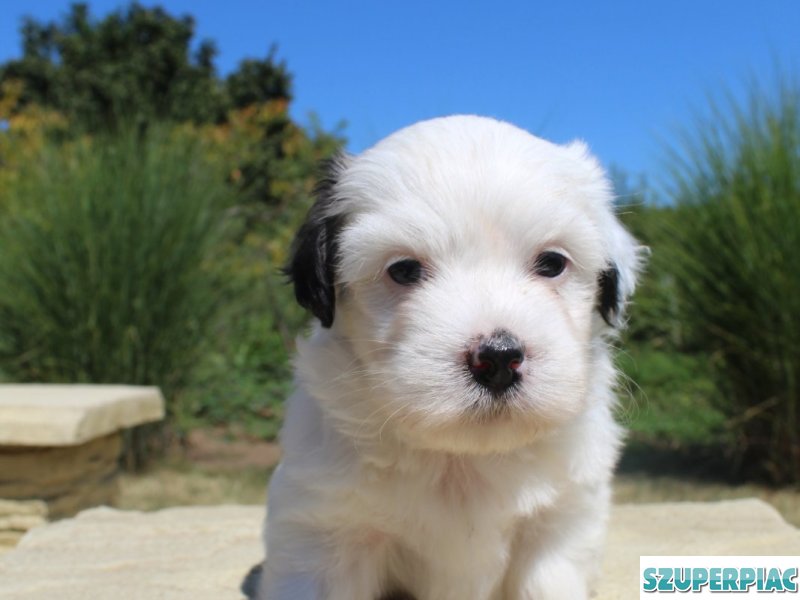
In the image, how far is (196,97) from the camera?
2264 cm

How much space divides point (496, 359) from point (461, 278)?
0.85 feet

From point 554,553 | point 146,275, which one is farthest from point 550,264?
point 146,275

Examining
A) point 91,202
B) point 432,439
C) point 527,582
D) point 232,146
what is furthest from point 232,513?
point 232,146

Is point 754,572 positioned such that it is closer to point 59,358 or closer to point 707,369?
point 707,369

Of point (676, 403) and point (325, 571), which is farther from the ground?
point (325, 571)

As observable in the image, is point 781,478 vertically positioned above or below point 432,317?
below

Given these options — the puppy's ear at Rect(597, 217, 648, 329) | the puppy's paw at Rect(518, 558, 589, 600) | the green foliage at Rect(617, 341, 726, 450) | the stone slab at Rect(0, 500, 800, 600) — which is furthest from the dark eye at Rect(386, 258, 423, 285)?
the green foliage at Rect(617, 341, 726, 450)

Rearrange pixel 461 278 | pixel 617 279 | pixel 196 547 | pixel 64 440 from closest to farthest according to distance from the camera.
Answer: pixel 461 278 < pixel 617 279 < pixel 196 547 < pixel 64 440

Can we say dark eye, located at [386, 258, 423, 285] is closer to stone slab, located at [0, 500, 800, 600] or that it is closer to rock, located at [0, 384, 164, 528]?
stone slab, located at [0, 500, 800, 600]

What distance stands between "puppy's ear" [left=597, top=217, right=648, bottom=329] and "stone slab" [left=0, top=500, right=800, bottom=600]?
1.16 metres

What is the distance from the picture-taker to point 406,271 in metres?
2.31

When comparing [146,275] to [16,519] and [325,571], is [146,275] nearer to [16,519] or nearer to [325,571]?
[16,519]

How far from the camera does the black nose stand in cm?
206

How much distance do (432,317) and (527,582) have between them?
3.06 ft
